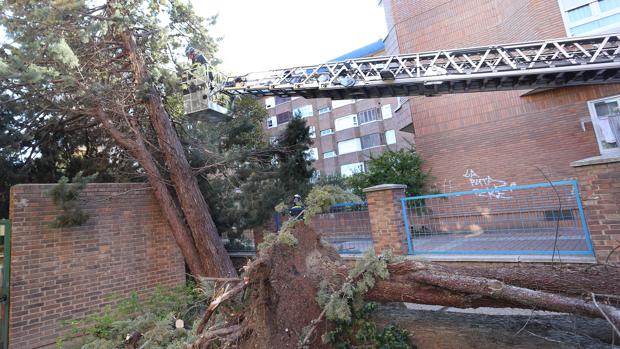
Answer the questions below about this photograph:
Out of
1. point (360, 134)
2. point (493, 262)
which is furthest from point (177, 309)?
point (360, 134)

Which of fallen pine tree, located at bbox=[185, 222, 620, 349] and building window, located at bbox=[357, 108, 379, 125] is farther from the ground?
building window, located at bbox=[357, 108, 379, 125]

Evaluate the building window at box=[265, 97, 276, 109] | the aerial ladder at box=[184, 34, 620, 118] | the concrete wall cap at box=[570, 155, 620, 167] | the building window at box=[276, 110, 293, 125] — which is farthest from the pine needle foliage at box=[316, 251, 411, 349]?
the building window at box=[265, 97, 276, 109]

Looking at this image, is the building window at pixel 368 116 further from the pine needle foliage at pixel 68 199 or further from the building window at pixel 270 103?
the pine needle foliage at pixel 68 199

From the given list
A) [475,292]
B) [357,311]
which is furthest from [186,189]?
[475,292]

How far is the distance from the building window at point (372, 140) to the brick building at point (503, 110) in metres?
13.4

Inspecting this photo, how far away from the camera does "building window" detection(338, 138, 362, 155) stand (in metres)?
30.0

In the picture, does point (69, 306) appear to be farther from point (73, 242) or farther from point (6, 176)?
point (6, 176)

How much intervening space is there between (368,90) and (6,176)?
8821mm

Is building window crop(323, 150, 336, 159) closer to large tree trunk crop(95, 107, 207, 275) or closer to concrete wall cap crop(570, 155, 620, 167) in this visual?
large tree trunk crop(95, 107, 207, 275)

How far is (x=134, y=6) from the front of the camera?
7.47 metres

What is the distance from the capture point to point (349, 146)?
3042cm

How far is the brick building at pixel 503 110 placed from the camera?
9.65 meters

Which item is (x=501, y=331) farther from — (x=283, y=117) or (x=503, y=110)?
(x=283, y=117)

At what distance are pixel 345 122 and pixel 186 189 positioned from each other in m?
25.0
